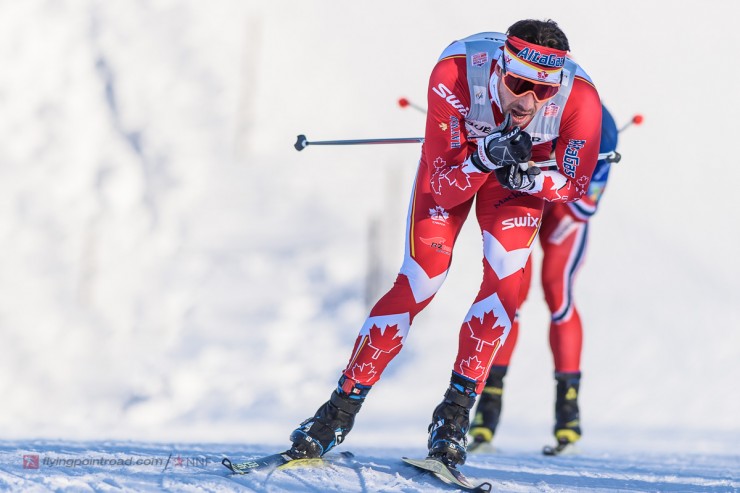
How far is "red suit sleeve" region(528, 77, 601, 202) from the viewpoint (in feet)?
17.3

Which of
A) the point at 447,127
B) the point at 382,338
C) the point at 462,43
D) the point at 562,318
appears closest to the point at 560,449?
the point at 562,318

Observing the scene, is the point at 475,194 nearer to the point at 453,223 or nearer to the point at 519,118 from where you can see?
the point at 453,223

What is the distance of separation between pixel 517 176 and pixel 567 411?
3.01 metres

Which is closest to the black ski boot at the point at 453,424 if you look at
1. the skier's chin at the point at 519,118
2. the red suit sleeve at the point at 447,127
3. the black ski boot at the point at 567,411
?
the red suit sleeve at the point at 447,127

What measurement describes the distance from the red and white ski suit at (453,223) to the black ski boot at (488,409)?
2336mm

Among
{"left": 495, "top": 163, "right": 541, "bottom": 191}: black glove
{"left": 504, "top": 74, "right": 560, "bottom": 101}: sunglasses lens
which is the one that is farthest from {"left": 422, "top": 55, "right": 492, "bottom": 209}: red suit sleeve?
{"left": 504, "top": 74, "right": 560, "bottom": 101}: sunglasses lens

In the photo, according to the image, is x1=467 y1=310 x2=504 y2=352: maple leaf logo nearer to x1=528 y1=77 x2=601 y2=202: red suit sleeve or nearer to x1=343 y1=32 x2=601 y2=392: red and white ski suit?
x1=343 y1=32 x2=601 y2=392: red and white ski suit

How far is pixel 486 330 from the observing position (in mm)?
5195

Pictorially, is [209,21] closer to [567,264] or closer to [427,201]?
[567,264]

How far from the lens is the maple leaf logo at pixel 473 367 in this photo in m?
5.18

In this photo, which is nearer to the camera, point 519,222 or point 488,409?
point 519,222

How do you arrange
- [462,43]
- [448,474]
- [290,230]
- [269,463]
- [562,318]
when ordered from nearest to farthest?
1. [448,474]
2. [269,463]
3. [462,43]
4. [562,318]
5. [290,230]

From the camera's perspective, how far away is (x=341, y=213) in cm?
1950

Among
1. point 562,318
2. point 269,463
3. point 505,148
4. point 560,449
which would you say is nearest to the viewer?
point 505,148
